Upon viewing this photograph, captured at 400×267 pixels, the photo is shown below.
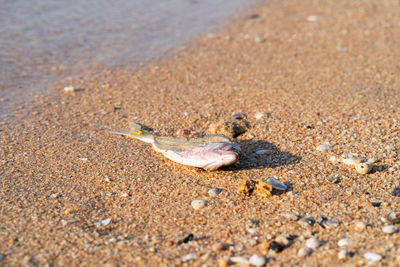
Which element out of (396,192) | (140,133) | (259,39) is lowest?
(396,192)

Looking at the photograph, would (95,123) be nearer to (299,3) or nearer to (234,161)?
(234,161)

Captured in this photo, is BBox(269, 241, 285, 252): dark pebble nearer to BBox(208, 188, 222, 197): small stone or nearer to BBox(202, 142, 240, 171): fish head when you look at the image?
BBox(208, 188, 222, 197): small stone

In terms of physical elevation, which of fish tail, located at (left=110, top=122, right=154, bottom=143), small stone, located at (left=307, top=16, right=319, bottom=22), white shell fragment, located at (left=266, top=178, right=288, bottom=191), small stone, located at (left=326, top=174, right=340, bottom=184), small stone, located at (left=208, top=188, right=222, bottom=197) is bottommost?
small stone, located at (left=326, top=174, right=340, bottom=184)

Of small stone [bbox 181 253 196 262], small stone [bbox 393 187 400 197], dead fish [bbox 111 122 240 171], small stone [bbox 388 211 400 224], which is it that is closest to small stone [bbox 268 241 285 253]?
small stone [bbox 181 253 196 262]

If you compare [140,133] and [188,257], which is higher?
[140,133]

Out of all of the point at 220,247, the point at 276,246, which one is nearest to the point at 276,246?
the point at 276,246

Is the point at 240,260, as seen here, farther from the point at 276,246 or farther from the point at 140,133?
the point at 140,133
